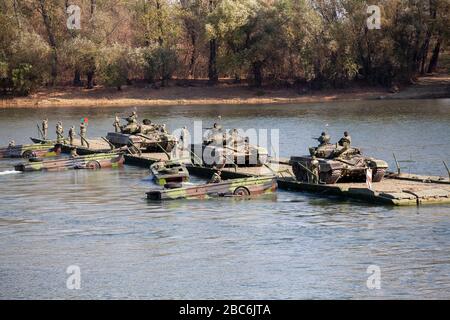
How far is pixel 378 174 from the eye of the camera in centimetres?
5003

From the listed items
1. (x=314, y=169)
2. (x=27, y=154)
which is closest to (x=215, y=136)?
(x=314, y=169)

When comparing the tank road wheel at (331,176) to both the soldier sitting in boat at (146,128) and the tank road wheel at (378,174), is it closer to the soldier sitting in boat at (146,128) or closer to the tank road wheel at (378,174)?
the tank road wheel at (378,174)

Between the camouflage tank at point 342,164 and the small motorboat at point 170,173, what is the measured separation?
271 inches

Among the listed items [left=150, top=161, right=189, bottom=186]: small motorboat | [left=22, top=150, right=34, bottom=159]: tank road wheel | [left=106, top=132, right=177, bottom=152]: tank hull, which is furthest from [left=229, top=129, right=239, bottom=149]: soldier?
[left=22, top=150, right=34, bottom=159]: tank road wheel

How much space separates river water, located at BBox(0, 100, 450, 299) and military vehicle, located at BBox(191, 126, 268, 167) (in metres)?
4.16

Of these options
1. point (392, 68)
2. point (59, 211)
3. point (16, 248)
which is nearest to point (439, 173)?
point (59, 211)

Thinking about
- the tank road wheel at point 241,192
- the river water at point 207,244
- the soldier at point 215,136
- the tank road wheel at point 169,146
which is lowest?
the river water at point 207,244

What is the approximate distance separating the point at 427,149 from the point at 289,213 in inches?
1146

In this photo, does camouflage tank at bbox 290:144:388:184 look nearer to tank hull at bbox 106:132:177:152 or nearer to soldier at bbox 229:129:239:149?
soldier at bbox 229:129:239:149

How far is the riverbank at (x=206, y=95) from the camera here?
12388cm

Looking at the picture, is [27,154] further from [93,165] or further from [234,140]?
[234,140]

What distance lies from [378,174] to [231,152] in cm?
1050

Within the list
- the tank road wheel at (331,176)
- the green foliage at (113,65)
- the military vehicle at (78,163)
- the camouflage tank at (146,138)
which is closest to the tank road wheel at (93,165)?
the military vehicle at (78,163)
